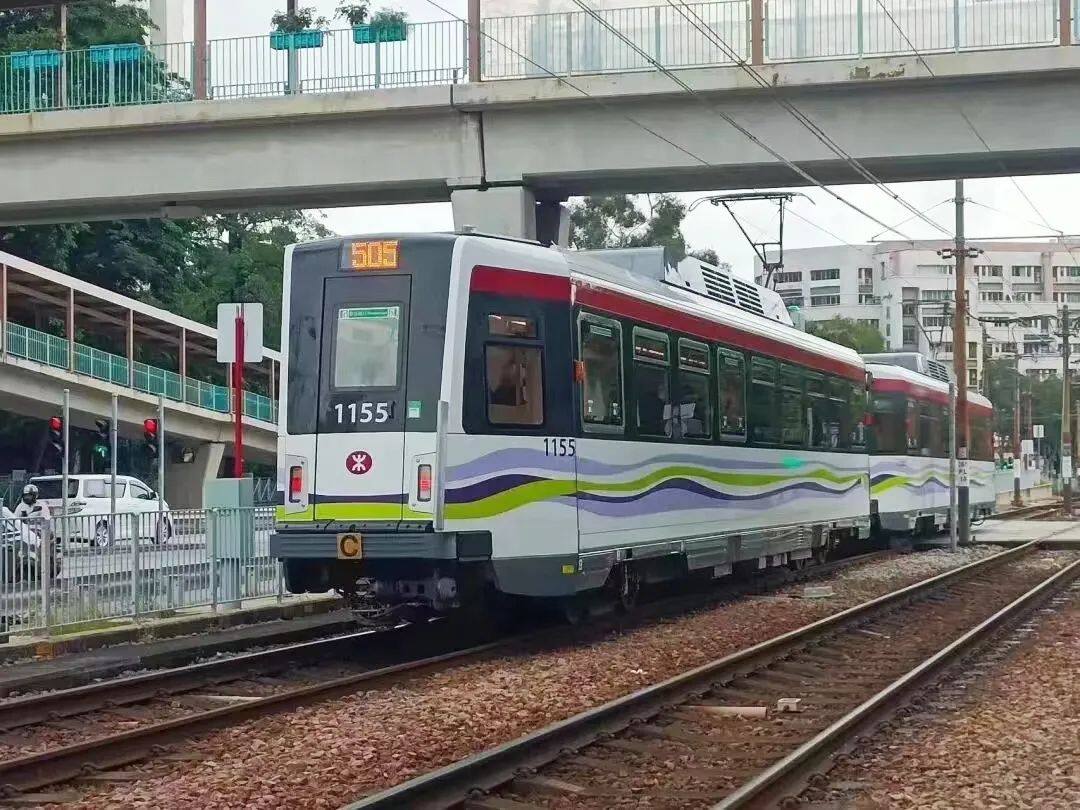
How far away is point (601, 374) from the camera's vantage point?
13.5m

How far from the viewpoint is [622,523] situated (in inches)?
547

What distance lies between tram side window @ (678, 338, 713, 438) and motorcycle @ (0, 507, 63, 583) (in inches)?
242

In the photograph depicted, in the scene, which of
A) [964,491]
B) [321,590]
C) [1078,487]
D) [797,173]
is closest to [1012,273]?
Answer: [1078,487]

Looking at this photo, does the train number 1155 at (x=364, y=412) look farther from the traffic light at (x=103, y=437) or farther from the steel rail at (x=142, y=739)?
the traffic light at (x=103, y=437)

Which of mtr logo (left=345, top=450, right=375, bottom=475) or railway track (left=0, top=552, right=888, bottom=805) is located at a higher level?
mtr logo (left=345, top=450, right=375, bottom=475)

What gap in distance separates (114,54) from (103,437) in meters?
26.9

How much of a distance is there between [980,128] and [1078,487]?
68.2 metres

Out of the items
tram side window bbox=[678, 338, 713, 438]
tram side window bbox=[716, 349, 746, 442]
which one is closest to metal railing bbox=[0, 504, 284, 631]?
tram side window bbox=[678, 338, 713, 438]

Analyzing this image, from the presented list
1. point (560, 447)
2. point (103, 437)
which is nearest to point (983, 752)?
point (560, 447)

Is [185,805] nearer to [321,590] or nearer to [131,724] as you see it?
[131,724]

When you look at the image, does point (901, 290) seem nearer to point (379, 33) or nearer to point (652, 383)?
point (379, 33)

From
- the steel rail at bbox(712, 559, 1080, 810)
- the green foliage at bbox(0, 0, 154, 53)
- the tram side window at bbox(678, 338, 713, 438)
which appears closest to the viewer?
the steel rail at bbox(712, 559, 1080, 810)

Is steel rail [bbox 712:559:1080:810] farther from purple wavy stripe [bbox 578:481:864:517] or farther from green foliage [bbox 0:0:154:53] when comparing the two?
green foliage [bbox 0:0:154:53]

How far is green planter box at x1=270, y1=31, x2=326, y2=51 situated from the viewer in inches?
759
